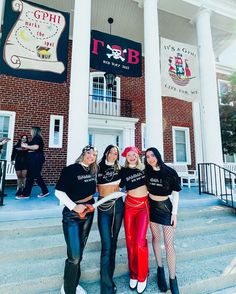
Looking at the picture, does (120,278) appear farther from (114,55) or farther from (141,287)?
(114,55)

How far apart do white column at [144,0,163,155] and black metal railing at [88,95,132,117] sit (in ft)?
11.3

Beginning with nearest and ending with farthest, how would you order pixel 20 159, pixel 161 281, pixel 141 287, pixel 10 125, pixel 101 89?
pixel 141 287 → pixel 161 281 → pixel 20 159 → pixel 10 125 → pixel 101 89

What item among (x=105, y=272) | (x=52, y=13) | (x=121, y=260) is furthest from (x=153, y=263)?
(x=52, y=13)

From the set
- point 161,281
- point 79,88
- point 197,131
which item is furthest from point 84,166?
point 197,131

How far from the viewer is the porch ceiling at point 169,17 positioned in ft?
20.3

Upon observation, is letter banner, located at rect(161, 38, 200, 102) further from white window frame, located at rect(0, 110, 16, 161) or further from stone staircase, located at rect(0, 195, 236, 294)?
white window frame, located at rect(0, 110, 16, 161)

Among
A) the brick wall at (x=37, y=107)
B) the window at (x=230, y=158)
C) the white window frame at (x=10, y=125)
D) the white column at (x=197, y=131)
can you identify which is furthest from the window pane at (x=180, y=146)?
the white window frame at (x=10, y=125)

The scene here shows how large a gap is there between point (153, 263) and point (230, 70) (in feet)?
39.0

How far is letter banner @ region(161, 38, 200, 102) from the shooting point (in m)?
5.27

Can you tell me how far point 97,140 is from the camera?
8.20 metres

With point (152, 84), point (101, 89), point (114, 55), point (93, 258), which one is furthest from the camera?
point (101, 89)

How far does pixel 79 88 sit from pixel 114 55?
5.48ft

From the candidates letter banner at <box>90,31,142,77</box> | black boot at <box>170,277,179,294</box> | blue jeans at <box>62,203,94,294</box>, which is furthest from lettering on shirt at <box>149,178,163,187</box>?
letter banner at <box>90,31,142,77</box>

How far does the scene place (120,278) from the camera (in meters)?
2.41
